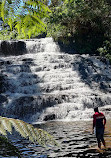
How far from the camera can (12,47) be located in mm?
26781

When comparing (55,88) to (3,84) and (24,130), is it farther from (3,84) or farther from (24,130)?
(24,130)

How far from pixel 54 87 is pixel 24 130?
49.6ft

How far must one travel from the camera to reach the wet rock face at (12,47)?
2647 cm

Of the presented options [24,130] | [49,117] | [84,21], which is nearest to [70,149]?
[24,130]

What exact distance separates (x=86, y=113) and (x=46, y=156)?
311 inches

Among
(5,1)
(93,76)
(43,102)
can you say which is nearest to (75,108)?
(43,102)

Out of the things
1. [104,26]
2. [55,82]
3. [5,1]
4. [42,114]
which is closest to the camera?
[5,1]

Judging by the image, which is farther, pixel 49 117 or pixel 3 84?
pixel 3 84

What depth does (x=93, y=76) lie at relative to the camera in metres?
19.1

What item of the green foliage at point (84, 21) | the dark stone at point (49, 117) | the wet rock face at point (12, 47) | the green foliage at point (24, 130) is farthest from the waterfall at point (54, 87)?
the green foliage at point (24, 130)

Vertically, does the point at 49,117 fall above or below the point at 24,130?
below

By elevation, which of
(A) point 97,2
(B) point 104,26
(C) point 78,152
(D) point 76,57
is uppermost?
(A) point 97,2

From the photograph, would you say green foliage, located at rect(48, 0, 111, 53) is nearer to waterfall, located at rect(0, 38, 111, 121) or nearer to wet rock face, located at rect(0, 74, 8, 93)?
waterfall, located at rect(0, 38, 111, 121)

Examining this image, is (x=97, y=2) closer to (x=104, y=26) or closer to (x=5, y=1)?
(x=104, y=26)
